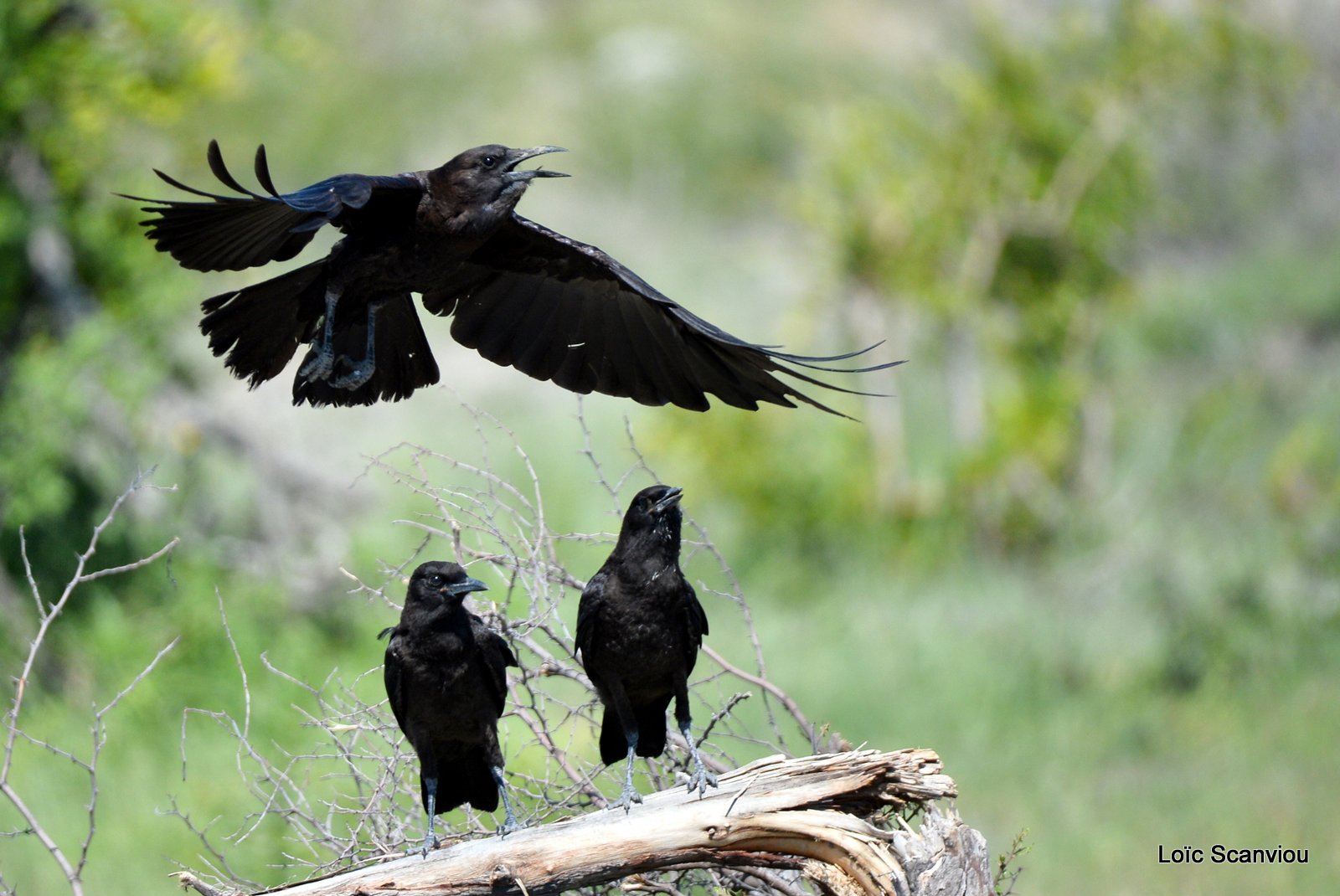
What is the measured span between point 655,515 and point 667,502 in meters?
0.05

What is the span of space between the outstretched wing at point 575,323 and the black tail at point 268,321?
57 centimetres

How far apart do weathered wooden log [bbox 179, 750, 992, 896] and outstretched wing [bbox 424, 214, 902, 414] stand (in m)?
1.40

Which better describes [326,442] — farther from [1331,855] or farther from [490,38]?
[490,38]

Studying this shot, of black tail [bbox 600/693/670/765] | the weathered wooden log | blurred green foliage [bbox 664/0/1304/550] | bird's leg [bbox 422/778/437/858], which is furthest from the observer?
blurred green foliage [bbox 664/0/1304/550]

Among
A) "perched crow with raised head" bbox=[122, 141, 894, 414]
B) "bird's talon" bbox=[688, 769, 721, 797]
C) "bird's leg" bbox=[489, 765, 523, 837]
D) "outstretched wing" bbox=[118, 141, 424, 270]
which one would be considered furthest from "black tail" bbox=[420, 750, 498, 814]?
"outstretched wing" bbox=[118, 141, 424, 270]

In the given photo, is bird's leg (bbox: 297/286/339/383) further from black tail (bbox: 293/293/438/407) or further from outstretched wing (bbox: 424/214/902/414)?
outstretched wing (bbox: 424/214/902/414)

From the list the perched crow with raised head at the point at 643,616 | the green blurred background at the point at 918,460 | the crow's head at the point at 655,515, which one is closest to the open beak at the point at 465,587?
the perched crow with raised head at the point at 643,616

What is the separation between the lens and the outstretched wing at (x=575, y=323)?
474cm

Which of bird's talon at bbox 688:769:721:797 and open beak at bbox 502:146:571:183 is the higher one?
open beak at bbox 502:146:571:183

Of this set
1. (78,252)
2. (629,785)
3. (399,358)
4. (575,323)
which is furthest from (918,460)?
(629,785)

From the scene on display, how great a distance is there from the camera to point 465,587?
13.2 ft

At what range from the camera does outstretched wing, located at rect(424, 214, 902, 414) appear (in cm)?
474

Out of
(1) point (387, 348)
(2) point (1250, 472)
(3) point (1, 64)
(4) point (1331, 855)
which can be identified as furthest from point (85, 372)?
(2) point (1250, 472)

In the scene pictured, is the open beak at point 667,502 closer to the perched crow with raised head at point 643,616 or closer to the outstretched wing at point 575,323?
the perched crow with raised head at point 643,616
